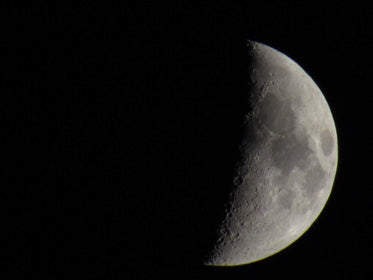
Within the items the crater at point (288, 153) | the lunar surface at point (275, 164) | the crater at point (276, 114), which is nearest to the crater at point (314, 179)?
the lunar surface at point (275, 164)

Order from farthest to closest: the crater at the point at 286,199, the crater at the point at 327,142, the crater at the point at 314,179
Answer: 1. the crater at the point at 327,142
2. the crater at the point at 314,179
3. the crater at the point at 286,199

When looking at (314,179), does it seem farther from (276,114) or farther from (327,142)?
(276,114)

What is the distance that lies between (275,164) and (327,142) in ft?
2.68

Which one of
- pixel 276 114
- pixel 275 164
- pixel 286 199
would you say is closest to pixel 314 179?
pixel 286 199

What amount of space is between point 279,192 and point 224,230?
656 millimetres

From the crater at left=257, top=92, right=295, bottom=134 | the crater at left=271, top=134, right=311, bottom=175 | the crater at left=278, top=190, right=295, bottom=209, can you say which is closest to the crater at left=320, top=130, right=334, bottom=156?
the crater at left=271, top=134, right=311, bottom=175

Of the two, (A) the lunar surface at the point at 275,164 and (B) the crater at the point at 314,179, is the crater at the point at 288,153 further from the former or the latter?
(B) the crater at the point at 314,179

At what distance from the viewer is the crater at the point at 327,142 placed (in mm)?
4792

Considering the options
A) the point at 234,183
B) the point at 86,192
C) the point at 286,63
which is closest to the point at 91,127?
the point at 86,192

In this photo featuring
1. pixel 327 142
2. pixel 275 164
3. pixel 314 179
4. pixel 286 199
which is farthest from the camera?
pixel 327 142

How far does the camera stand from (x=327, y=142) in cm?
487

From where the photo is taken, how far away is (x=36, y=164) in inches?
163

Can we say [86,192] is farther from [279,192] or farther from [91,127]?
[279,192]

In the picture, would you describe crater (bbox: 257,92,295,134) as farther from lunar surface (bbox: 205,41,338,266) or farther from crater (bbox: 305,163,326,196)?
crater (bbox: 305,163,326,196)
